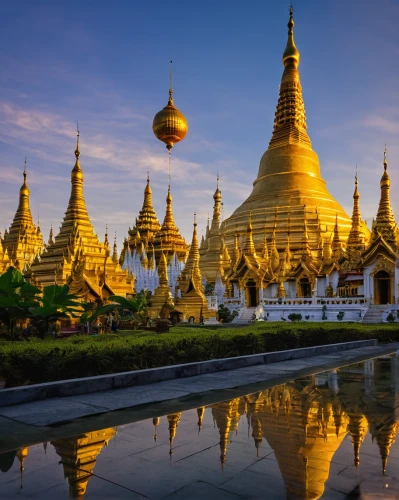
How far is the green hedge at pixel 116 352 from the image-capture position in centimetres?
768

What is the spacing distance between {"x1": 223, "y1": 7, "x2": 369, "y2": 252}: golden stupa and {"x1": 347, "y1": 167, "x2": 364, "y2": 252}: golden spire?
192 centimetres

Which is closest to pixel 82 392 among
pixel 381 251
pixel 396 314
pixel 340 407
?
pixel 340 407

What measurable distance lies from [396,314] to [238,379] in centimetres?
1951

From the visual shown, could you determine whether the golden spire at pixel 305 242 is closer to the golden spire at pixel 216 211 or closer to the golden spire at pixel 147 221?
the golden spire at pixel 216 211

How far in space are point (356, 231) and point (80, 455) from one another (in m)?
37.2

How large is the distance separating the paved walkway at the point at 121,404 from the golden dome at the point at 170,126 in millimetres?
27159

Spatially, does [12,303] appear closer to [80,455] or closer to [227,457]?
[80,455]

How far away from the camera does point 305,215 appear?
1698 inches

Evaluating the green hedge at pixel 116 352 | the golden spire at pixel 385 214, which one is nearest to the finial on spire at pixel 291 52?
the golden spire at pixel 385 214

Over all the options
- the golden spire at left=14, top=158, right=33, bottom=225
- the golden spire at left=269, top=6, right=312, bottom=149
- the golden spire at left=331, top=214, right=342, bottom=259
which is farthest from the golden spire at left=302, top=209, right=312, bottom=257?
the golden spire at left=14, top=158, right=33, bottom=225

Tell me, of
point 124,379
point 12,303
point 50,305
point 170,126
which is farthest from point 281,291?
point 124,379

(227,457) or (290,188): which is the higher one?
(290,188)

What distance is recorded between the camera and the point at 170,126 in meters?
34.6

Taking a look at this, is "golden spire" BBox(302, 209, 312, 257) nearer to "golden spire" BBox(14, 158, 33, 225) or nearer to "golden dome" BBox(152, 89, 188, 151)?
"golden dome" BBox(152, 89, 188, 151)
